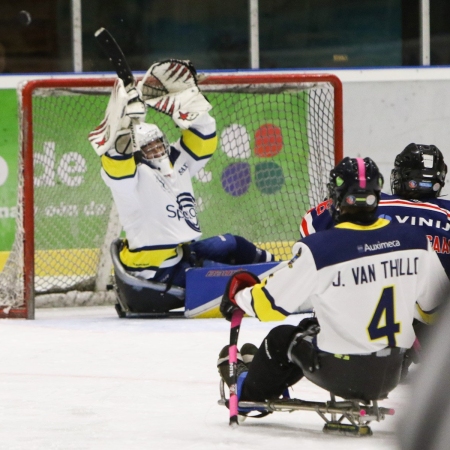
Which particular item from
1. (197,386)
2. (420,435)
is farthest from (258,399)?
(420,435)

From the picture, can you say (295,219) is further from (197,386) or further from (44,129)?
(197,386)

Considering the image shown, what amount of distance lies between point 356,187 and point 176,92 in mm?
3060

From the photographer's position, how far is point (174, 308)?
5836 millimetres

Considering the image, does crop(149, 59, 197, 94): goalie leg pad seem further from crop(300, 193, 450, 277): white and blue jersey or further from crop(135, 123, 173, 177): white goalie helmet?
crop(300, 193, 450, 277): white and blue jersey

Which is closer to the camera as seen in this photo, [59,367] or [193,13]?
[59,367]

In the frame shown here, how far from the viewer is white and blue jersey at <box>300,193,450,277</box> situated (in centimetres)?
340

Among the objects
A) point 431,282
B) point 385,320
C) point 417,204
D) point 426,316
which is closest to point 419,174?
point 417,204

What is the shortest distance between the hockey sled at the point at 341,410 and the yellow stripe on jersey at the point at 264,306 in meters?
0.29

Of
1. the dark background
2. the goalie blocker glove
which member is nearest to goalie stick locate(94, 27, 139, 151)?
the goalie blocker glove

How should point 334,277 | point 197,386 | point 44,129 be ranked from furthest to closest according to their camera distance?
point 44,129 < point 197,386 < point 334,277

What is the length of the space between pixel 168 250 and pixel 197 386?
1.94 meters

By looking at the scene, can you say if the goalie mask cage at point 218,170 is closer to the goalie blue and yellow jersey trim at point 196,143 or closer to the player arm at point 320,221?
the goalie blue and yellow jersey trim at point 196,143

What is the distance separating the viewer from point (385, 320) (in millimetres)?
2852

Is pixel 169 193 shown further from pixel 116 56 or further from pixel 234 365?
pixel 234 365
